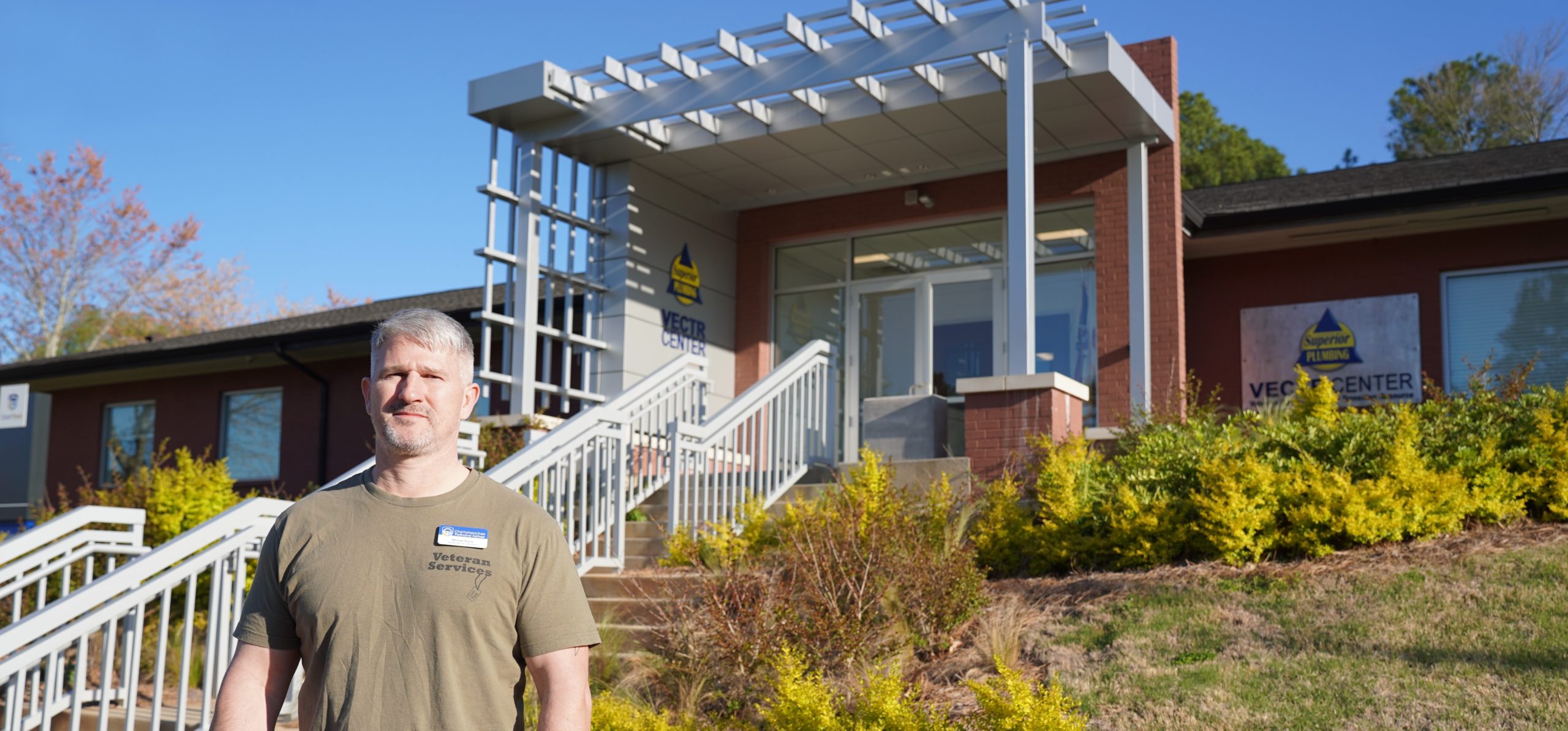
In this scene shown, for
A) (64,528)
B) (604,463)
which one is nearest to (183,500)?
(64,528)

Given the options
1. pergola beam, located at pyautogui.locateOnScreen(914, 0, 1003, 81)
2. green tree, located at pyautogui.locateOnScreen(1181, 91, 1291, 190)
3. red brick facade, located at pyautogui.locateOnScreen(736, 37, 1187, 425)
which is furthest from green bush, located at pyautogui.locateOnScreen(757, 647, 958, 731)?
green tree, located at pyautogui.locateOnScreen(1181, 91, 1291, 190)

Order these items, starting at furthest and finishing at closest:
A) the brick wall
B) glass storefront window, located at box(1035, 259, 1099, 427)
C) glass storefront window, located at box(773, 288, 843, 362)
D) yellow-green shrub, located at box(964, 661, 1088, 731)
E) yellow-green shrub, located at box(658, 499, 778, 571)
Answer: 1. glass storefront window, located at box(773, 288, 843, 362)
2. glass storefront window, located at box(1035, 259, 1099, 427)
3. the brick wall
4. yellow-green shrub, located at box(658, 499, 778, 571)
5. yellow-green shrub, located at box(964, 661, 1088, 731)

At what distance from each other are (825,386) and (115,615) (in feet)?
19.1

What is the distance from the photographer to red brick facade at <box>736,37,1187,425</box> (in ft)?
35.3

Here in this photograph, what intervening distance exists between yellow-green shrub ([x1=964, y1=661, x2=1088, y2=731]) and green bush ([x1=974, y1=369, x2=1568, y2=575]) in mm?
2557

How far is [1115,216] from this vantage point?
11188 millimetres

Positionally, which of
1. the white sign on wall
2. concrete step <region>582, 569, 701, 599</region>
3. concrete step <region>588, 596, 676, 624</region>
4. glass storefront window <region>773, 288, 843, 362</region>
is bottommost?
concrete step <region>588, 596, 676, 624</region>

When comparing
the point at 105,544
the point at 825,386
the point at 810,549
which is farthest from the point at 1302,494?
the point at 105,544

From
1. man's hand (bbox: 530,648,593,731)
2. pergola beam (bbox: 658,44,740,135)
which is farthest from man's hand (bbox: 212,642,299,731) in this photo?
pergola beam (bbox: 658,44,740,135)

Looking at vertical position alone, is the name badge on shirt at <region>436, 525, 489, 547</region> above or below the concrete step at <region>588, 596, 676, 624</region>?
above

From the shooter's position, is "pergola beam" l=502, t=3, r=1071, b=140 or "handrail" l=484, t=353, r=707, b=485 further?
"pergola beam" l=502, t=3, r=1071, b=140

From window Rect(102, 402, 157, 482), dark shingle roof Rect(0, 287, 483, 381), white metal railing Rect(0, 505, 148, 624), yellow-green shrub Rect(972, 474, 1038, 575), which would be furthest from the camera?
window Rect(102, 402, 157, 482)

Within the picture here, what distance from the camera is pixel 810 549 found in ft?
21.2

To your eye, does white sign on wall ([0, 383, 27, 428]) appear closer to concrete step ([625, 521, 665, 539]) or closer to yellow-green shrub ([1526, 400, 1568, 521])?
concrete step ([625, 521, 665, 539])
